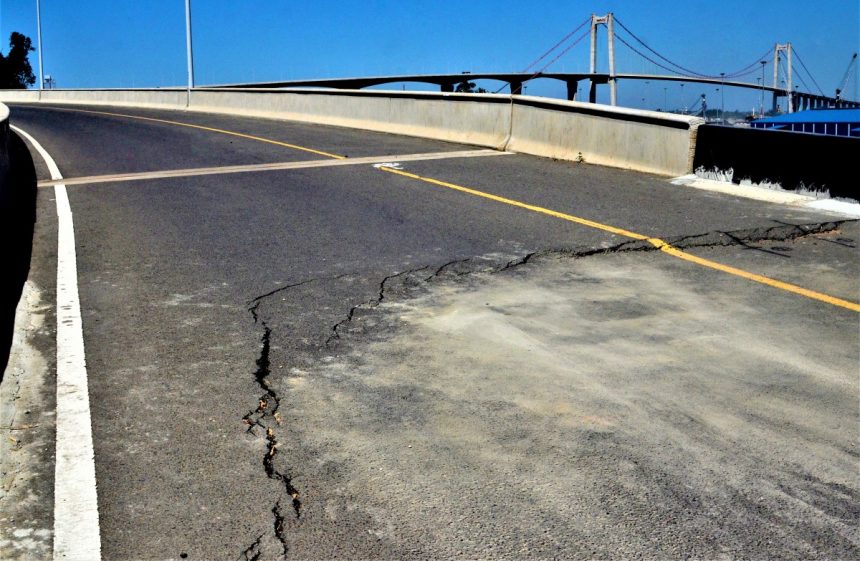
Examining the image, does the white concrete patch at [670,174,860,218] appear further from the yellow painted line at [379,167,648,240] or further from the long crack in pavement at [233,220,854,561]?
the yellow painted line at [379,167,648,240]

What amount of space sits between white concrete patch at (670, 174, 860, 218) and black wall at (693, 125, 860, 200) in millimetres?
149

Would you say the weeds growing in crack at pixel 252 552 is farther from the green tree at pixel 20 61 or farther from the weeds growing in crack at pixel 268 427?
the green tree at pixel 20 61

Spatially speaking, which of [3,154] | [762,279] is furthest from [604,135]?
[3,154]

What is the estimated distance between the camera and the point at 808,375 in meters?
5.26

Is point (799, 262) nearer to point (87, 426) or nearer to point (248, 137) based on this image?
point (87, 426)

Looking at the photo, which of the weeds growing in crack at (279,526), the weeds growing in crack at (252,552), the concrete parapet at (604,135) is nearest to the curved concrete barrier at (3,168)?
the weeds growing in crack at (279,526)

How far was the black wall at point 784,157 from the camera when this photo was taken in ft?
35.4

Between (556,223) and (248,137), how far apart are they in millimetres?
12835

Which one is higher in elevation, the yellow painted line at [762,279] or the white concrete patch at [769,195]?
the white concrete patch at [769,195]

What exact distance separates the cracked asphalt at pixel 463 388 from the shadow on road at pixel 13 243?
0.18 m

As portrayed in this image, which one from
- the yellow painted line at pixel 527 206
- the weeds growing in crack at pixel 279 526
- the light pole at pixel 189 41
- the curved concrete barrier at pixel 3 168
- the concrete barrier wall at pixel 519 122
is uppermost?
the light pole at pixel 189 41

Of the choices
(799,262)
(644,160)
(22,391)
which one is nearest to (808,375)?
(799,262)

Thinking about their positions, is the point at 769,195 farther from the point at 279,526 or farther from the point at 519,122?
the point at 279,526

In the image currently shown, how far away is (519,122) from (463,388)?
12.4 meters
